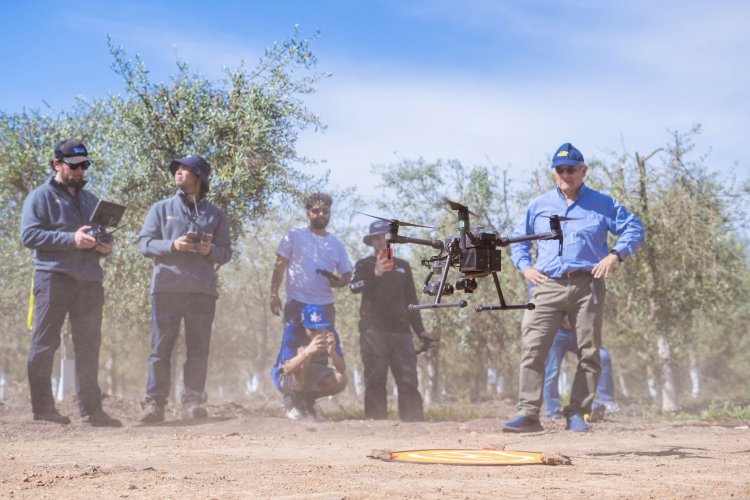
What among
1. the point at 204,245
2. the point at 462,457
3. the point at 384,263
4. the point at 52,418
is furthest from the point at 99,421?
the point at 462,457

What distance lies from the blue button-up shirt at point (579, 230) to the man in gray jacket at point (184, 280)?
3.42 metres

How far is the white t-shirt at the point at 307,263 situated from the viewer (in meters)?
10.3

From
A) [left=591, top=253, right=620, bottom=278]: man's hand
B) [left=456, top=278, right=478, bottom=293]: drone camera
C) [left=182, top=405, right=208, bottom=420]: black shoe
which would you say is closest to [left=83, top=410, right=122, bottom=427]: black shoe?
[left=182, top=405, right=208, bottom=420]: black shoe

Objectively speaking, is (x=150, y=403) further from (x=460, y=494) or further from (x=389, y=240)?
(x=460, y=494)

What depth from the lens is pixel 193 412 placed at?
9352 millimetres

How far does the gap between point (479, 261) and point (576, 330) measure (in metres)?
3.41

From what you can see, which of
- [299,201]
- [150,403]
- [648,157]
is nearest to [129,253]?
[299,201]

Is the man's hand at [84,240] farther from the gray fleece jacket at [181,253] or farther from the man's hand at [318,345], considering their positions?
the man's hand at [318,345]

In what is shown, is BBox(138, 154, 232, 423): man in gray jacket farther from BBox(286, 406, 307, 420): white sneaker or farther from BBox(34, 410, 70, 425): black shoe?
BBox(286, 406, 307, 420): white sneaker

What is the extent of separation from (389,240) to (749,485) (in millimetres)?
2404

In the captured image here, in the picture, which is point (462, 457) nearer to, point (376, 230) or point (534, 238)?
point (534, 238)

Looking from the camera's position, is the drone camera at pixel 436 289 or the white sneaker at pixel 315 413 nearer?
the drone camera at pixel 436 289

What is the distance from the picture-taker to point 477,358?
2267cm

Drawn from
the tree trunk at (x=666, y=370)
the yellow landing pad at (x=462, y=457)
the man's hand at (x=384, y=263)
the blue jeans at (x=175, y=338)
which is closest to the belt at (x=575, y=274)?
the man's hand at (x=384, y=263)
